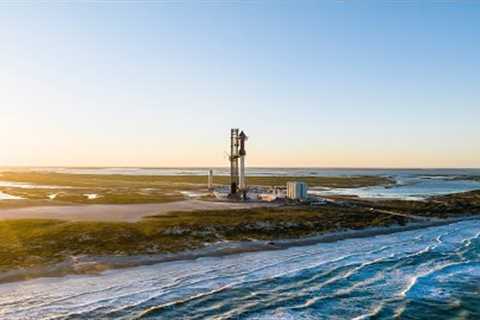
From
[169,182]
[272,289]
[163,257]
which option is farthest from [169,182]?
[272,289]

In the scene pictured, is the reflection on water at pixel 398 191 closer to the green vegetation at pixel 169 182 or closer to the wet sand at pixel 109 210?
the green vegetation at pixel 169 182

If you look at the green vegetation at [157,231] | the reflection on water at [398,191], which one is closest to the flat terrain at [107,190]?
the reflection on water at [398,191]

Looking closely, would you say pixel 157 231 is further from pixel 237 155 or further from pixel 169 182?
pixel 169 182

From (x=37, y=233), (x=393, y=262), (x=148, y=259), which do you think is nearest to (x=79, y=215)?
(x=37, y=233)

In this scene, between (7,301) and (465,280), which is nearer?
(7,301)

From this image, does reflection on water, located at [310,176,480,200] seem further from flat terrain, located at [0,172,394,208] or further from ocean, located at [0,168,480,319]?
ocean, located at [0,168,480,319]

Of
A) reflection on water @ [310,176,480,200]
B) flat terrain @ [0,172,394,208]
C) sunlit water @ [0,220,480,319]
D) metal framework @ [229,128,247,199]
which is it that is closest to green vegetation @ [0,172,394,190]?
flat terrain @ [0,172,394,208]

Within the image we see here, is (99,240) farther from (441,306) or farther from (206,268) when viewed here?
(441,306)
